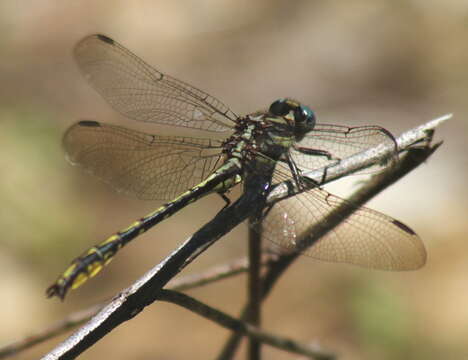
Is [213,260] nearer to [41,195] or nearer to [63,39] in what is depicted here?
[41,195]

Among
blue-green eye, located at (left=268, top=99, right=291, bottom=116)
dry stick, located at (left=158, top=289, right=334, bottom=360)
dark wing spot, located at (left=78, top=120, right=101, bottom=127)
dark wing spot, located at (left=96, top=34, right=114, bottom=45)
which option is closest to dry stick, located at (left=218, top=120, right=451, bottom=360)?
dry stick, located at (left=158, top=289, right=334, bottom=360)

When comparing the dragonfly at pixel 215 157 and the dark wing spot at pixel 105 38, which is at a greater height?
the dark wing spot at pixel 105 38

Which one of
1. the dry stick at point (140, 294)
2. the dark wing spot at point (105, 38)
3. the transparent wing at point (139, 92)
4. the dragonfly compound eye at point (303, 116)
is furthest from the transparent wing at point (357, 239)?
the dark wing spot at point (105, 38)

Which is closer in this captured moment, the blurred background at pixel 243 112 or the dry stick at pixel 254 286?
the dry stick at pixel 254 286

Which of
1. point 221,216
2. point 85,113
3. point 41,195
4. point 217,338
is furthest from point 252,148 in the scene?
point 85,113

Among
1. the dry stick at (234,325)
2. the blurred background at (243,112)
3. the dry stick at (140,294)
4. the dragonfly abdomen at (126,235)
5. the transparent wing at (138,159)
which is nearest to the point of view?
the dry stick at (140,294)

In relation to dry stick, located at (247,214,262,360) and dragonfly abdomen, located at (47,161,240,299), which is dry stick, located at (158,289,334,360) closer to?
dry stick, located at (247,214,262,360)

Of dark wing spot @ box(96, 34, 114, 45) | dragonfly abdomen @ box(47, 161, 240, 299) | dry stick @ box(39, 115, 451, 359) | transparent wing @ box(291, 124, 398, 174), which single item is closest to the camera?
dry stick @ box(39, 115, 451, 359)

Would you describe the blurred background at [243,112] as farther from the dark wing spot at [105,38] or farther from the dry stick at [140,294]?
the dry stick at [140,294]
